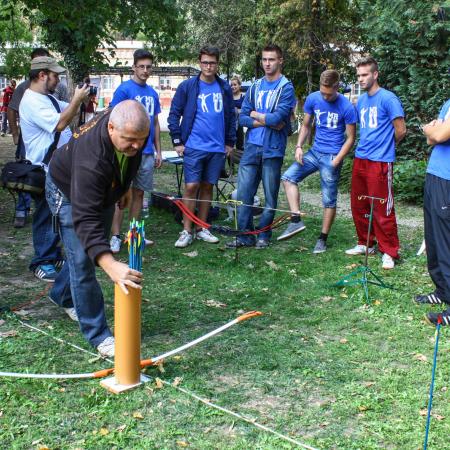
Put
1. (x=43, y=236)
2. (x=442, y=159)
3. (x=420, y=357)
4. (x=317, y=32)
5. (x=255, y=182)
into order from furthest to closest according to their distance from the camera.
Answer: (x=317, y=32)
(x=255, y=182)
(x=43, y=236)
(x=442, y=159)
(x=420, y=357)

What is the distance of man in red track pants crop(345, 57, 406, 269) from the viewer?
20.5 ft

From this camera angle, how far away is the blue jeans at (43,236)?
5762 millimetres

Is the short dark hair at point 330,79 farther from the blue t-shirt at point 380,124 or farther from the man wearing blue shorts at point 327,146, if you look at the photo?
the blue t-shirt at point 380,124

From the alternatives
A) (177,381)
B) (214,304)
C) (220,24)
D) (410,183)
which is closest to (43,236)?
A: (214,304)

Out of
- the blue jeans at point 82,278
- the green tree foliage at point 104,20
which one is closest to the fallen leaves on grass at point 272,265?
the blue jeans at point 82,278

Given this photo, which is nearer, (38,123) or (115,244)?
(38,123)

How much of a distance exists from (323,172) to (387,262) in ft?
3.91

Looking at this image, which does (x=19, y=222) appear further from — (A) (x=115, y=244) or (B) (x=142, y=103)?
(B) (x=142, y=103)

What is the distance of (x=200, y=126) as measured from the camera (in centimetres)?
686

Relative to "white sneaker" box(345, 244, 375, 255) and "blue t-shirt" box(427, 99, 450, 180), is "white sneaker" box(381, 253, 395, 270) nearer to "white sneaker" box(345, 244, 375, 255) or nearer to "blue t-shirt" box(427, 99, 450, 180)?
"white sneaker" box(345, 244, 375, 255)

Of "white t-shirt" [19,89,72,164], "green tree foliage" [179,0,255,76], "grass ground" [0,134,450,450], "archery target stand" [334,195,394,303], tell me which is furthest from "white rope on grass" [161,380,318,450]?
"green tree foliage" [179,0,255,76]

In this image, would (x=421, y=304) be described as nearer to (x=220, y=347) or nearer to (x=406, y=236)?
(x=220, y=347)

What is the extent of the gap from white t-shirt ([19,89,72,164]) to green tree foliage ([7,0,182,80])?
3.11 metres

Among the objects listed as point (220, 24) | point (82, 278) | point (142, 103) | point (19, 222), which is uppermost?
point (220, 24)
